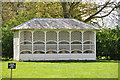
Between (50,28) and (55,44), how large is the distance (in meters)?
1.34

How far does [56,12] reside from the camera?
34406 millimetres

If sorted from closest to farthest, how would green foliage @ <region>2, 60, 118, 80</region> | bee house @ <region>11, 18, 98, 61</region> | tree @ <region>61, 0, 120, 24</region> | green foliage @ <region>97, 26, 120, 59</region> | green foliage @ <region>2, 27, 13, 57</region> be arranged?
green foliage @ <region>2, 60, 118, 80</region> < bee house @ <region>11, 18, 98, 61</region> < green foliage @ <region>2, 27, 13, 57</region> < green foliage @ <region>97, 26, 120, 59</region> < tree @ <region>61, 0, 120, 24</region>

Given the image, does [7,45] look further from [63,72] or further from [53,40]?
[63,72]

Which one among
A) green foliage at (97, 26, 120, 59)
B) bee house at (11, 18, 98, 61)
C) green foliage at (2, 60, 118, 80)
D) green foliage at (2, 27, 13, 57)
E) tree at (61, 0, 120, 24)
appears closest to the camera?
green foliage at (2, 60, 118, 80)

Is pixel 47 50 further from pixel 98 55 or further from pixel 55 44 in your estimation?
pixel 98 55

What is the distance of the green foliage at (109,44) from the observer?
87.5 ft

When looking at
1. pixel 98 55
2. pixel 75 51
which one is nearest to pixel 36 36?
pixel 75 51

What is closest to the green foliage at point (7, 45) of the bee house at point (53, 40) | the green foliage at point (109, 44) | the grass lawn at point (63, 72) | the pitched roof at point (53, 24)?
the bee house at point (53, 40)

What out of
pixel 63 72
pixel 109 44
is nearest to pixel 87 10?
pixel 109 44

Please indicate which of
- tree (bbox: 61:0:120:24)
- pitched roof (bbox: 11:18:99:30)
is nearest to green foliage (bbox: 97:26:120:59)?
pitched roof (bbox: 11:18:99:30)

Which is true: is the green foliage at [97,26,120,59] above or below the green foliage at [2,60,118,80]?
above

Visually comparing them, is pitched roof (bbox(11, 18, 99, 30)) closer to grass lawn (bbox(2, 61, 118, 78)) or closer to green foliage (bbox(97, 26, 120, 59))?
green foliage (bbox(97, 26, 120, 59))

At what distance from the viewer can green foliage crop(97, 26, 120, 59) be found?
→ 26.7 meters

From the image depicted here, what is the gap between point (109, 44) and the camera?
26688mm
